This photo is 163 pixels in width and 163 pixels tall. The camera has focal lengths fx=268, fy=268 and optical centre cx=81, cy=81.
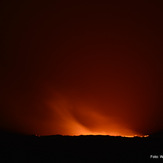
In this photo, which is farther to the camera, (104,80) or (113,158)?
(104,80)

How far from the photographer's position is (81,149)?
2303 millimetres

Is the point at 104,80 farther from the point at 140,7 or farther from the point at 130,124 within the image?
the point at 140,7

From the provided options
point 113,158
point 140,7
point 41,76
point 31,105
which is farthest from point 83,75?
point 113,158

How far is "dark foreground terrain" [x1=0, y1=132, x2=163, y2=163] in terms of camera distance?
219 cm

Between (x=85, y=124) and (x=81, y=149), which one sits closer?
(x=81, y=149)

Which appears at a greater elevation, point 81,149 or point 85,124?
point 85,124

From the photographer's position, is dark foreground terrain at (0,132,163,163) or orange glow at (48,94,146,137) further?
orange glow at (48,94,146,137)

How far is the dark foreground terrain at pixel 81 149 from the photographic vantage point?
86.2 inches

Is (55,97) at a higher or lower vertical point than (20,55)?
lower

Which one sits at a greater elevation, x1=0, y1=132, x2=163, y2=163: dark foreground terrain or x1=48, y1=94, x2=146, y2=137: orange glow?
x1=48, y1=94, x2=146, y2=137: orange glow

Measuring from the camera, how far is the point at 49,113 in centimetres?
372

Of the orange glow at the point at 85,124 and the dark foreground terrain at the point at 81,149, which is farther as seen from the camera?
the orange glow at the point at 85,124

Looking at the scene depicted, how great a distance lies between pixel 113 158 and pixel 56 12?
232cm

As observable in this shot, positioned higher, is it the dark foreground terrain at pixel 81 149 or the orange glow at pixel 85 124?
the orange glow at pixel 85 124
